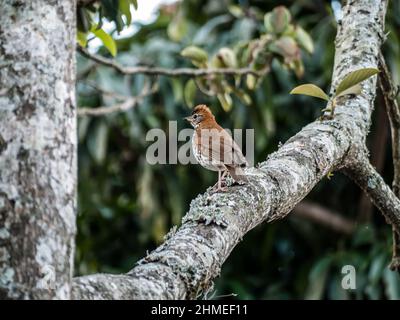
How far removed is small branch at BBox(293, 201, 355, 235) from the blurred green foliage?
0.47ft

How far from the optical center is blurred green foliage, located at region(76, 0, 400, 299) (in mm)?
6758

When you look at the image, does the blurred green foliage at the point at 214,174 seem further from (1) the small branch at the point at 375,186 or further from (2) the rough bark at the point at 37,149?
(2) the rough bark at the point at 37,149

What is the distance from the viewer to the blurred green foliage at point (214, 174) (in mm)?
6758

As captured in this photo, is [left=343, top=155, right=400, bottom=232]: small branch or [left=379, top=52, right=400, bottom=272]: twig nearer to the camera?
[left=343, top=155, right=400, bottom=232]: small branch

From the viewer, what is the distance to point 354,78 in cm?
264

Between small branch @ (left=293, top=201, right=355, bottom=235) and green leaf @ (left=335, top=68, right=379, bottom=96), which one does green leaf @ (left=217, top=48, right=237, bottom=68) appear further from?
small branch @ (left=293, top=201, right=355, bottom=235)

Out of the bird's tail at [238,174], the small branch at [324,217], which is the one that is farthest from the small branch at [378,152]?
the bird's tail at [238,174]

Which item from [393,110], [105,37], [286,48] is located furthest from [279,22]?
[393,110]

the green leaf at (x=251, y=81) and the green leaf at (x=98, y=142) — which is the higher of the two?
the green leaf at (x=251, y=81)

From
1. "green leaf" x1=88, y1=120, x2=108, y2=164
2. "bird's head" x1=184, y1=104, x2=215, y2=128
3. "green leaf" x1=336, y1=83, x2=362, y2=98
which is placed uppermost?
"green leaf" x1=88, y1=120, x2=108, y2=164

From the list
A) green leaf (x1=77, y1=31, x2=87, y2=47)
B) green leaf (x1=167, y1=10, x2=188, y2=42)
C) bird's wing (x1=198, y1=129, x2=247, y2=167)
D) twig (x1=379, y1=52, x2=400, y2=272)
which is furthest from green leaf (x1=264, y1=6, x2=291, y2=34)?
green leaf (x1=167, y1=10, x2=188, y2=42)

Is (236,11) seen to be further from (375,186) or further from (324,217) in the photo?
(375,186)

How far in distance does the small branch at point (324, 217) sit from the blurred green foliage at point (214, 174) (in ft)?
0.47

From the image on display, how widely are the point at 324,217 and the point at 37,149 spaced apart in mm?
6222
